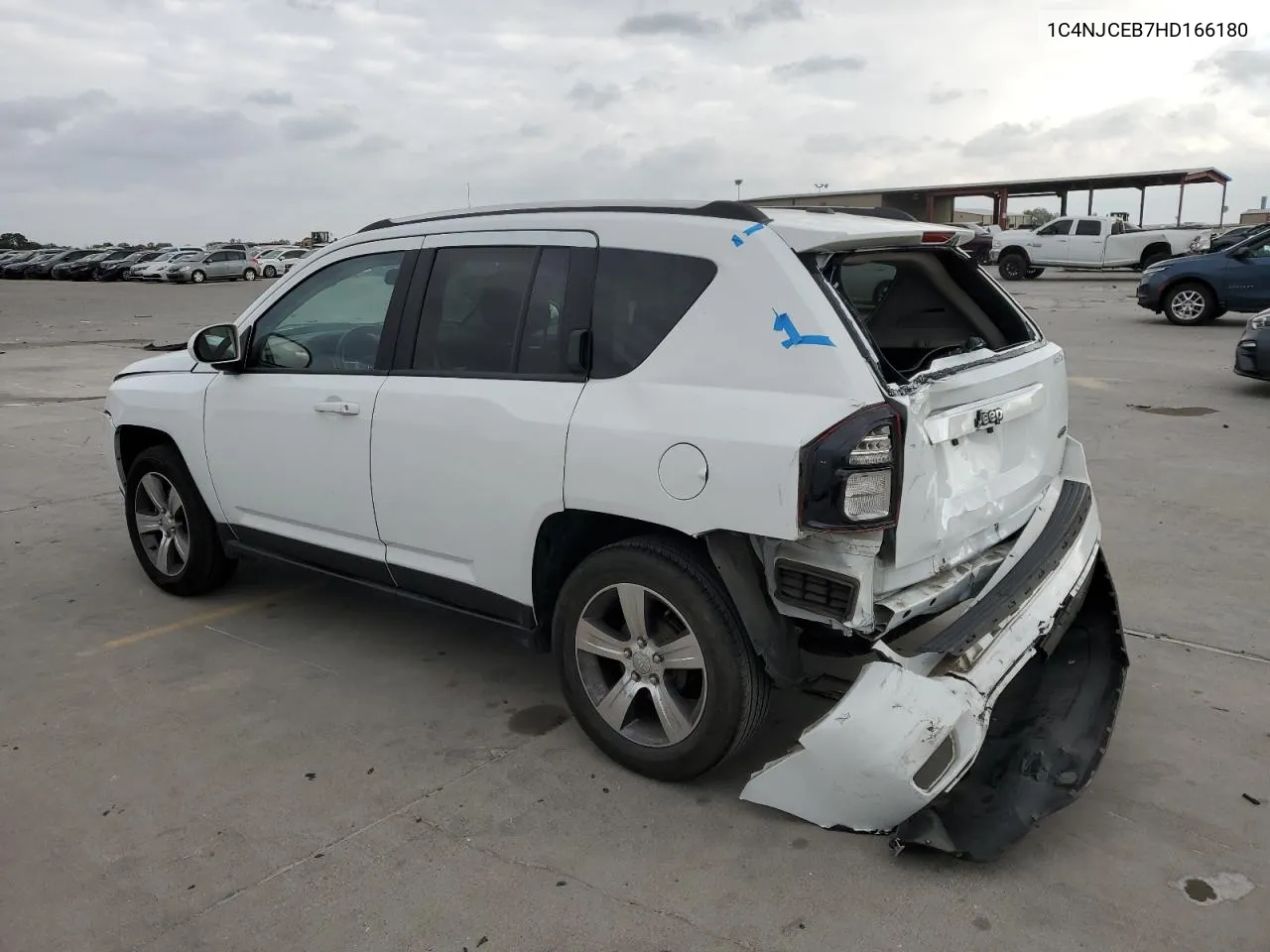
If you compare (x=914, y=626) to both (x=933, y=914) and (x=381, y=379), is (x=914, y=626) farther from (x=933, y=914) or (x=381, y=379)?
(x=381, y=379)

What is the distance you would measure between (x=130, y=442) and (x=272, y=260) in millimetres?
47949

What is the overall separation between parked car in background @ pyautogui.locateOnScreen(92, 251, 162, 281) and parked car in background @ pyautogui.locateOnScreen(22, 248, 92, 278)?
10.2 ft

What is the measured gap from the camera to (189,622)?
4.86 meters

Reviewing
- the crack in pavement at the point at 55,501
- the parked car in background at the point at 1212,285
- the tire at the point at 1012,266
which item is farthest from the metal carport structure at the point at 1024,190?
the crack in pavement at the point at 55,501

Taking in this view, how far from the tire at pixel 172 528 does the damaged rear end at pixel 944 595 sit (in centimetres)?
313

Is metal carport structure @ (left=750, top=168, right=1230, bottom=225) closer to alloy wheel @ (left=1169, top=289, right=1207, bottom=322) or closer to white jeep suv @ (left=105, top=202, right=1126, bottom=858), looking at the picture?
alloy wheel @ (left=1169, top=289, right=1207, bottom=322)

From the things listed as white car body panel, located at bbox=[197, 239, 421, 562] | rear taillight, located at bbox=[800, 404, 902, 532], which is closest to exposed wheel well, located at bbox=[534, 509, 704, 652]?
rear taillight, located at bbox=[800, 404, 902, 532]

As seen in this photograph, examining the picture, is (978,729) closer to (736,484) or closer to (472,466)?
(736,484)

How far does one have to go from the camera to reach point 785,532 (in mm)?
2814

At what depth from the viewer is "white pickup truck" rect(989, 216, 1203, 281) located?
96.3ft

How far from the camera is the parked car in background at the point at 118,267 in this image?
49.7 m

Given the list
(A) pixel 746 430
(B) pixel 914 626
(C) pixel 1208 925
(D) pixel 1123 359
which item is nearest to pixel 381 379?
(A) pixel 746 430

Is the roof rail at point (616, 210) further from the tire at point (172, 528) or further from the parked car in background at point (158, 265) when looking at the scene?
the parked car in background at point (158, 265)

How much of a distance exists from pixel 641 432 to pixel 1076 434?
6601 mm
